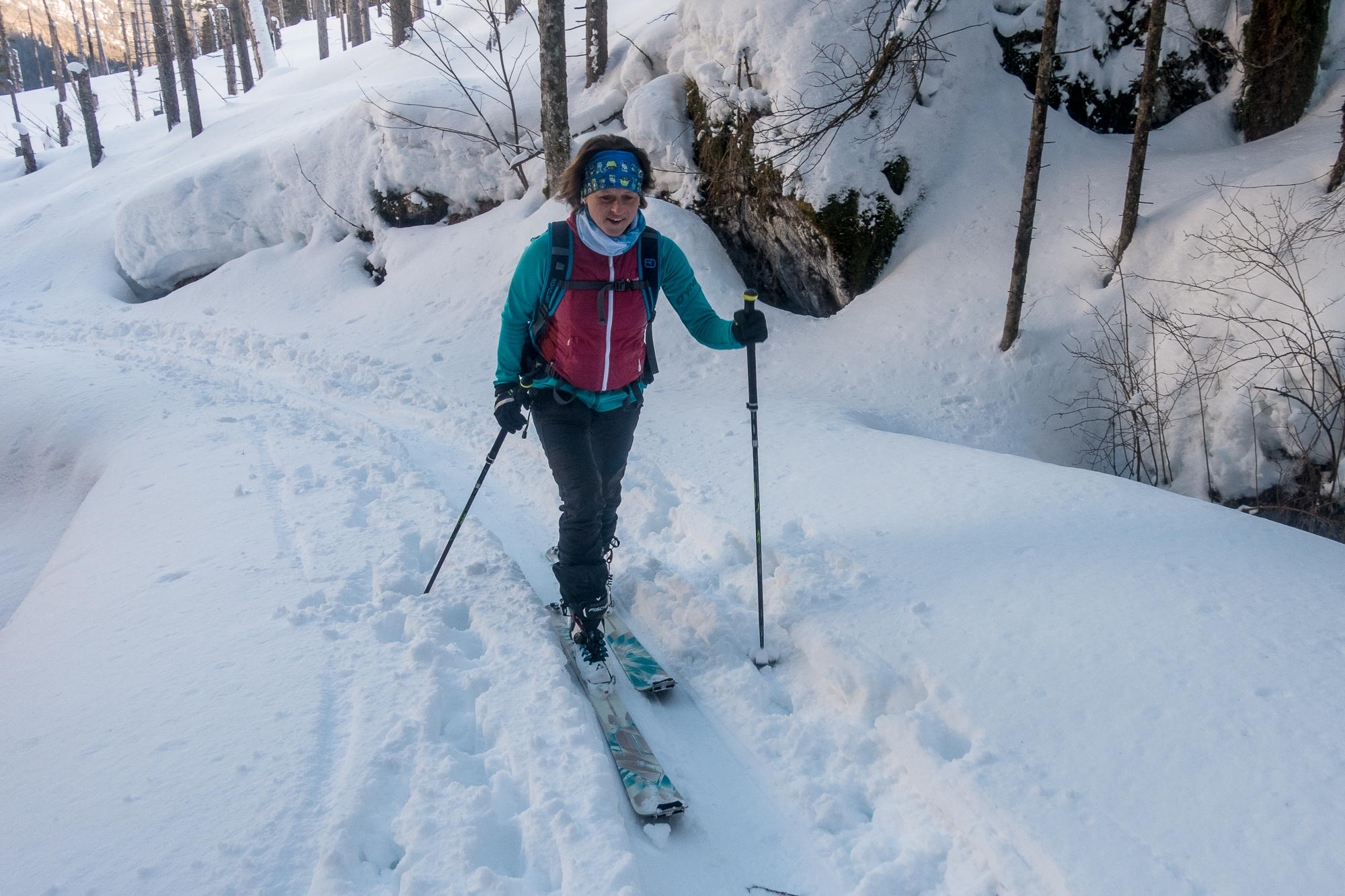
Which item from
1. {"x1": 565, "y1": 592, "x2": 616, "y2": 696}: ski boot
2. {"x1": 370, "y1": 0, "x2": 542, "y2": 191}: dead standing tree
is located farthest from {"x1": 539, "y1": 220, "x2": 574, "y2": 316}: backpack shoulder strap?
{"x1": 370, "y1": 0, "x2": 542, "y2": 191}: dead standing tree

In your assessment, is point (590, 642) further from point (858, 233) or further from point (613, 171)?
point (858, 233)

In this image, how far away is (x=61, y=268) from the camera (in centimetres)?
1398

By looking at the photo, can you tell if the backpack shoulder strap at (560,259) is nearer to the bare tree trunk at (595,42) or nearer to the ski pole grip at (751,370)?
the ski pole grip at (751,370)

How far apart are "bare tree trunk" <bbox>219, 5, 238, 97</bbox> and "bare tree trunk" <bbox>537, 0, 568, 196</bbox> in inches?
943

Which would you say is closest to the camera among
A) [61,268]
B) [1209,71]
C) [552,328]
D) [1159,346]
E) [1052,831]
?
[1052,831]

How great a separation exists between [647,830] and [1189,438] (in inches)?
229

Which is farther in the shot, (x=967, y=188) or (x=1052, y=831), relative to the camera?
(x=967, y=188)

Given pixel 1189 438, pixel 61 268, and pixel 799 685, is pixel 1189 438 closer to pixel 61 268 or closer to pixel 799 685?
pixel 799 685

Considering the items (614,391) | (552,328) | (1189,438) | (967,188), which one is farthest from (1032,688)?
(967,188)

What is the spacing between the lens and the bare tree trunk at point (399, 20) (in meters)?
18.8

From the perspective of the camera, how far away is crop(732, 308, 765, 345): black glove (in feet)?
11.0

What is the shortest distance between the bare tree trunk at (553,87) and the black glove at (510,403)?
5.84m

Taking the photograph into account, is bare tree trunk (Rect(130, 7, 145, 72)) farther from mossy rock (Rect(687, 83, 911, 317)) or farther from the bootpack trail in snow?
the bootpack trail in snow

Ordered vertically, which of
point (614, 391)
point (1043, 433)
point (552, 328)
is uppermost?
point (552, 328)
